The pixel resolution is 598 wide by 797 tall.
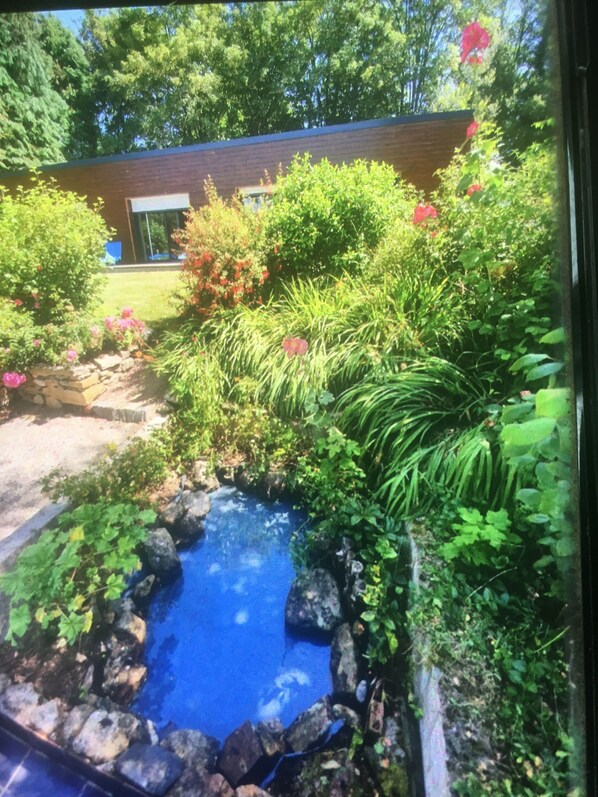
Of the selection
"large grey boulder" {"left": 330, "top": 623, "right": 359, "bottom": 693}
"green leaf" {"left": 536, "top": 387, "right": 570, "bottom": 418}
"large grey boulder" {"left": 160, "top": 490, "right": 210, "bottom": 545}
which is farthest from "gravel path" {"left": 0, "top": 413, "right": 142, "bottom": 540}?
"green leaf" {"left": 536, "top": 387, "right": 570, "bottom": 418}

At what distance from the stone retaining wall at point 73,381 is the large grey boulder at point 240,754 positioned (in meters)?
1.04

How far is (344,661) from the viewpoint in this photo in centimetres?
120

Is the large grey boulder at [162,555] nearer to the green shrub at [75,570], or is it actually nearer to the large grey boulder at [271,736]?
the green shrub at [75,570]

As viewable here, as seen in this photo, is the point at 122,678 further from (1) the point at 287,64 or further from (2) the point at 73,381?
(1) the point at 287,64

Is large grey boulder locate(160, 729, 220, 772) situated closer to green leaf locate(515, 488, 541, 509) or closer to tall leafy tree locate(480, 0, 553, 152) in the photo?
green leaf locate(515, 488, 541, 509)

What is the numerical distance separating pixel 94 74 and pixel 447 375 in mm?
1332

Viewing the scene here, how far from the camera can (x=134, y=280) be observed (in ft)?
4.00

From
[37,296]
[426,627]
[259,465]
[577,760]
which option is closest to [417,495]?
[426,627]

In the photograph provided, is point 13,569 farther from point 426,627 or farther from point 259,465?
point 426,627

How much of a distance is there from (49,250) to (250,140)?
27.2 inches

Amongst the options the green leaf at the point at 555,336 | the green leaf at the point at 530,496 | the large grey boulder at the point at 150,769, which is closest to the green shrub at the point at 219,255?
the green leaf at the point at 555,336

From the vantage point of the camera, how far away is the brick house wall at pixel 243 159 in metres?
1.03

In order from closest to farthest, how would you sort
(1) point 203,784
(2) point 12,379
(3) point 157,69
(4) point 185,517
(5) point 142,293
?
1. (3) point 157,69
2. (1) point 203,784
3. (2) point 12,379
4. (5) point 142,293
5. (4) point 185,517

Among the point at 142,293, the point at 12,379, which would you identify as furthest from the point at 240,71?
the point at 12,379
